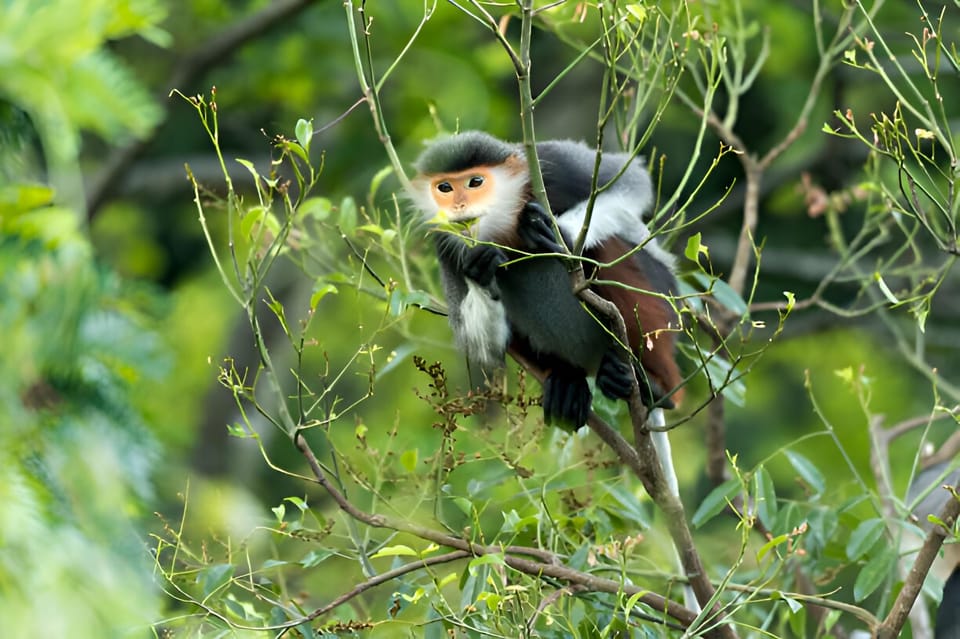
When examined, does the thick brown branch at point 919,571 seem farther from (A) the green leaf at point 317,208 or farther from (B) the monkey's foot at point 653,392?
(A) the green leaf at point 317,208

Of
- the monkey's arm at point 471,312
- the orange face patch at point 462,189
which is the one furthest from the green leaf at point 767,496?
the orange face patch at point 462,189

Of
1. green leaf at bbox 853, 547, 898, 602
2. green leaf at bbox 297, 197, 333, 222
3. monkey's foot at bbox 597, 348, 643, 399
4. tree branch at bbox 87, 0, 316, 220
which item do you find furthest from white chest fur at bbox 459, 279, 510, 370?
tree branch at bbox 87, 0, 316, 220

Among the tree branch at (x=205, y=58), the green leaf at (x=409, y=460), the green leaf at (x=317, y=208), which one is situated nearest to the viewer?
the green leaf at (x=409, y=460)

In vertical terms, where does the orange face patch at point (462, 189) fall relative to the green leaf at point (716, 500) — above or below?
above

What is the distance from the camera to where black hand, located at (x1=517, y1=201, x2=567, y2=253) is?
2.23 m

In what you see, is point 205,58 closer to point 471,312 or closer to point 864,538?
point 471,312

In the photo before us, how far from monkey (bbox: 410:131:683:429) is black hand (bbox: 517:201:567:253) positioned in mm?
42

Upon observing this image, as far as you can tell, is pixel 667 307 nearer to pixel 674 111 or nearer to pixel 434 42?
pixel 674 111

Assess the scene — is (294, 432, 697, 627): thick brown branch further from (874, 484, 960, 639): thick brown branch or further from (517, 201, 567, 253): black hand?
(517, 201, 567, 253): black hand

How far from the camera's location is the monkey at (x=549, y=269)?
251cm

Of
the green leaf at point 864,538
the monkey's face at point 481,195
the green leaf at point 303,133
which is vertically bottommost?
the green leaf at point 864,538

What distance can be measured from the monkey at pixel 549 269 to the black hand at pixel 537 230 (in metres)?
0.04

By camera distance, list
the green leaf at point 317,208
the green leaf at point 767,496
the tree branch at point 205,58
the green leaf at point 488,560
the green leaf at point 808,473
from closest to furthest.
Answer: the green leaf at point 488,560
the green leaf at point 767,496
the green leaf at point 317,208
the green leaf at point 808,473
the tree branch at point 205,58

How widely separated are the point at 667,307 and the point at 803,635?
91cm
